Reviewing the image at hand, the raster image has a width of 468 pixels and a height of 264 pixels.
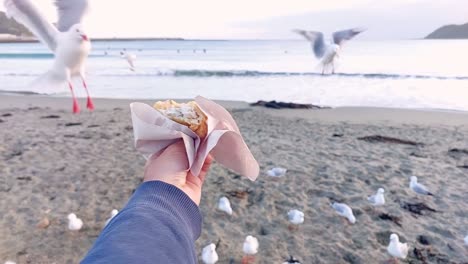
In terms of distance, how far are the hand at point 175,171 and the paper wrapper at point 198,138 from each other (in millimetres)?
22

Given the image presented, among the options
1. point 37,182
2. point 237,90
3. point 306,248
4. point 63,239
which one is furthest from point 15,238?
point 237,90

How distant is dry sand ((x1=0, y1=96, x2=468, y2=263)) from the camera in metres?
2.88

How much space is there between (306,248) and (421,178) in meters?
1.91

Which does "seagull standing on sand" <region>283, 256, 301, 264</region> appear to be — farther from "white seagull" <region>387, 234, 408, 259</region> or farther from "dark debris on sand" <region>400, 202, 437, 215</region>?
"dark debris on sand" <region>400, 202, 437, 215</region>

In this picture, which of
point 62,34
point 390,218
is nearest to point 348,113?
point 390,218

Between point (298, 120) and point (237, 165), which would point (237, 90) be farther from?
point (237, 165)

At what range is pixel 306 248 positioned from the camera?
2.86 metres

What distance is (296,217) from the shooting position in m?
3.12

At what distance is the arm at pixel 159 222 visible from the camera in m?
0.86

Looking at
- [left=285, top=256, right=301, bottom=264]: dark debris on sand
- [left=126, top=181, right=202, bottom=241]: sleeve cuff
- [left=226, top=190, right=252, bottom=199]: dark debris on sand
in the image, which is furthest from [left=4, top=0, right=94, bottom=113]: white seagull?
[left=126, top=181, right=202, bottom=241]: sleeve cuff

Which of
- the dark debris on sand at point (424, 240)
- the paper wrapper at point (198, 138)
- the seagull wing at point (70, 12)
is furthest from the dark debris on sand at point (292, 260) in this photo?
the seagull wing at point (70, 12)

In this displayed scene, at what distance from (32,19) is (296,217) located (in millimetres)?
5507

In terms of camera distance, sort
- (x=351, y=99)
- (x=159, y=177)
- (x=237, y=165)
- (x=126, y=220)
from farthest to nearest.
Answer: (x=351, y=99) → (x=237, y=165) → (x=159, y=177) → (x=126, y=220)

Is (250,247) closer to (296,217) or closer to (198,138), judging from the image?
(296,217)
